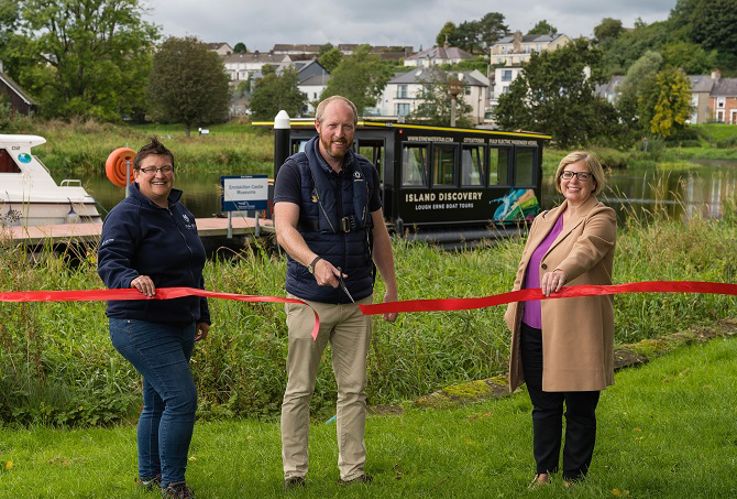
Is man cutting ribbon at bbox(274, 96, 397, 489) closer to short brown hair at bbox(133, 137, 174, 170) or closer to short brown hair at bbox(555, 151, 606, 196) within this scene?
short brown hair at bbox(133, 137, 174, 170)

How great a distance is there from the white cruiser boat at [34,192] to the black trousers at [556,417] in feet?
39.7

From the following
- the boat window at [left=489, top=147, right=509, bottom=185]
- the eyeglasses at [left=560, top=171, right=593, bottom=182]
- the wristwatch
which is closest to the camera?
the wristwatch

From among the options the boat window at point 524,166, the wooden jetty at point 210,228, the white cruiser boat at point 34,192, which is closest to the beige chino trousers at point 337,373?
the wooden jetty at point 210,228

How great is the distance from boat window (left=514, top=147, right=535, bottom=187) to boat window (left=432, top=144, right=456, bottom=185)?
6.93ft

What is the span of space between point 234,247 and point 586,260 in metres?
11.8

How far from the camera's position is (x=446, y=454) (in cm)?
515

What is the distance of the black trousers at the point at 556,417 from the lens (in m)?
4.45

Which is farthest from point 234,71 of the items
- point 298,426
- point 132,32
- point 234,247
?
point 298,426

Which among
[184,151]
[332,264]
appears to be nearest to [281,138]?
[332,264]

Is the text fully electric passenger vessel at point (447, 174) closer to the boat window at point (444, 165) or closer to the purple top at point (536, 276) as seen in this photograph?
the boat window at point (444, 165)

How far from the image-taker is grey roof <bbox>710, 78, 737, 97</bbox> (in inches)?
4665

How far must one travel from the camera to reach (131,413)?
6289 mm

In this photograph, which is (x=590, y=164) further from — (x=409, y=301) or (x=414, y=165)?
(x=414, y=165)

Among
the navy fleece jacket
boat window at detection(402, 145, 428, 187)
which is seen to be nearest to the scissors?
the navy fleece jacket
